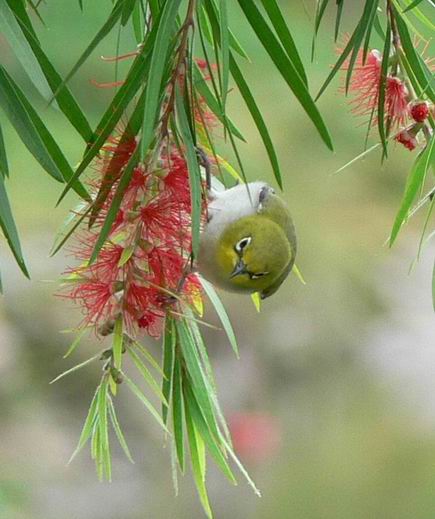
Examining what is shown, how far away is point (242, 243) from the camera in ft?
2.52

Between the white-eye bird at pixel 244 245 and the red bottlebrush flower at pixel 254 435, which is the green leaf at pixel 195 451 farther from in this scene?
the red bottlebrush flower at pixel 254 435

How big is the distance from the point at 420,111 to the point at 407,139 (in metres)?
0.02

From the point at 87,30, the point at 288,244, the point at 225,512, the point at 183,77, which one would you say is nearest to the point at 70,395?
the point at 225,512

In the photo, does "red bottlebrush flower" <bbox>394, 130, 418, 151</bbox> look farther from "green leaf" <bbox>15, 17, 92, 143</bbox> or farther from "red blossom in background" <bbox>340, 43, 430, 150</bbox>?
"green leaf" <bbox>15, 17, 92, 143</bbox>

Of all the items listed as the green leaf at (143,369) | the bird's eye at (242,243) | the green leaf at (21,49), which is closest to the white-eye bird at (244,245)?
the bird's eye at (242,243)

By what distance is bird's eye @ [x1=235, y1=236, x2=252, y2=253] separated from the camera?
0.76m

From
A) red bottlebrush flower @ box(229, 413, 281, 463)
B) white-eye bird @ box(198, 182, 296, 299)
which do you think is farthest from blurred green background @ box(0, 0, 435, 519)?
white-eye bird @ box(198, 182, 296, 299)

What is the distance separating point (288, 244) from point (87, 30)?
80.3 inches

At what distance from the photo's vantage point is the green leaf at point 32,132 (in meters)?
0.56

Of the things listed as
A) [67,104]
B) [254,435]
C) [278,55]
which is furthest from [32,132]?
[254,435]

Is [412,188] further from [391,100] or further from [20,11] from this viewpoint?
[20,11]

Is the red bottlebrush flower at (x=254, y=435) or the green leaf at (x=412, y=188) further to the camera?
the red bottlebrush flower at (x=254, y=435)

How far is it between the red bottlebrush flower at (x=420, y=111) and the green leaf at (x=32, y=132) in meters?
0.19

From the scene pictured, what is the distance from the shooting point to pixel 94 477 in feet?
7.66
